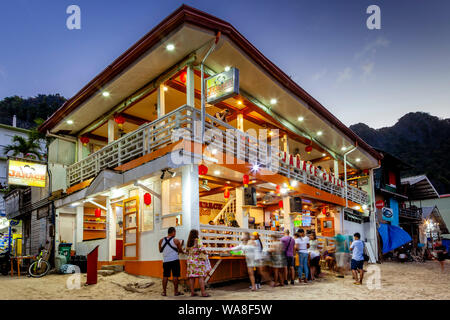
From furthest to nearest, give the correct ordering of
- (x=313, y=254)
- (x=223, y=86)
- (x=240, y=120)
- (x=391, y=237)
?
(x=391, y=237) → (x=240, y=120) → (x=313, y=254) → (x=223, y=86)

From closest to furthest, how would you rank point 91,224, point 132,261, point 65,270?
point 132,261
point 65,270
point 91,224

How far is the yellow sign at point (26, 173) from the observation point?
51.7ft

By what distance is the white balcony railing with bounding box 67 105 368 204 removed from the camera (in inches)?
427

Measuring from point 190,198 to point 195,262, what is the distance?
1.84 meters

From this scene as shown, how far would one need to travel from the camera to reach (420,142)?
66000 millimetres

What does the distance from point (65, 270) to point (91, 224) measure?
9.19ft

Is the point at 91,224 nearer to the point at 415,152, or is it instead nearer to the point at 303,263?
the point at 303,263

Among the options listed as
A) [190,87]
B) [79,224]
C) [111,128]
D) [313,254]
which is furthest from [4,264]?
[313,254]

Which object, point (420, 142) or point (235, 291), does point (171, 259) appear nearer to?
point (235, 291)

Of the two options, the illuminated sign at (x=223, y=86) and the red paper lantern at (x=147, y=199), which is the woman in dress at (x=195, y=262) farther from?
the illuminated sign at (x=223, y=86)

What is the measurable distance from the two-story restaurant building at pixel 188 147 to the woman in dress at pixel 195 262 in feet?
2.99

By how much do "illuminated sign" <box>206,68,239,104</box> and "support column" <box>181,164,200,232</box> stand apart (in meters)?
2.10

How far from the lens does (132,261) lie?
11.7 metres
